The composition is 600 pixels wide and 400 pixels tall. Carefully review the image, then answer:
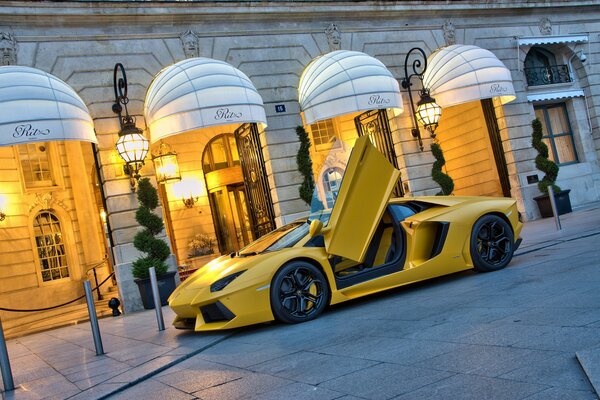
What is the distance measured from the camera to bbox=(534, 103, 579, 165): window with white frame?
19.6 metres

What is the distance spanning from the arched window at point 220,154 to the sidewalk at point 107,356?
28.9 ft

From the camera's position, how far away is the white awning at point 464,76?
16531mm

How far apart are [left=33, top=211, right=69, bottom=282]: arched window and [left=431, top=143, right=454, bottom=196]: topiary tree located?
36.1ft

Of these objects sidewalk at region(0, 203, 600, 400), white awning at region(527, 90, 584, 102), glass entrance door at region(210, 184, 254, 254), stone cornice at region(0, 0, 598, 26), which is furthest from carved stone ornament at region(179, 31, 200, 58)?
white awning at region(527, 90, 584, 102)

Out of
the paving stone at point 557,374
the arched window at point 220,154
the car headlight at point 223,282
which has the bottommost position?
the paving stone at point 557,374

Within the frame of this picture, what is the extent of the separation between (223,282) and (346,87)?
9083mm

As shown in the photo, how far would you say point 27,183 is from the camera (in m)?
18.4

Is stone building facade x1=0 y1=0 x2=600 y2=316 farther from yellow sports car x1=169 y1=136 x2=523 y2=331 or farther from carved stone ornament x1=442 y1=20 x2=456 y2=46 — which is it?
yellow sports car x1=169 y1=136 x2=523 y2=331

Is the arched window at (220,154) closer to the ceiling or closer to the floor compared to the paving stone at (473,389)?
closer to the ceiling

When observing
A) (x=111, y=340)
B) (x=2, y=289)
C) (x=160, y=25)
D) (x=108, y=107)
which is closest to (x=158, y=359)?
(x=111, y=340)

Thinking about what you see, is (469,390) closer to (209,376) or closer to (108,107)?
(209,376)

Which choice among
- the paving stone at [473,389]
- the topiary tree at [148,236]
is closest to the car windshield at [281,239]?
the paving stone at [473,389]

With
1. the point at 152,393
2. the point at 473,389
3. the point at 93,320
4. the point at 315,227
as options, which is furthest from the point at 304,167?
the point at 473,389

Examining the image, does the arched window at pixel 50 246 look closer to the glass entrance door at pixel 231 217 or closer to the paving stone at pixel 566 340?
the glass entrance door at pixel 231 217
